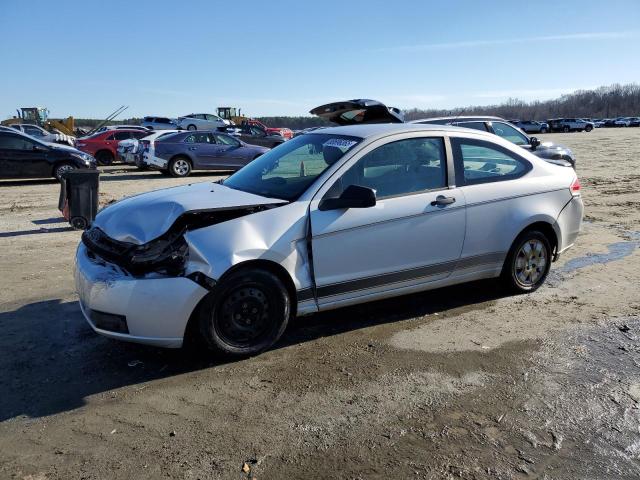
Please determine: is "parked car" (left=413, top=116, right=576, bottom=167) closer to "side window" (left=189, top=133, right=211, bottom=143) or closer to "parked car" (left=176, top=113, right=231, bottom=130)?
"side window" (left=189, top=133, right=211, bottom=143)

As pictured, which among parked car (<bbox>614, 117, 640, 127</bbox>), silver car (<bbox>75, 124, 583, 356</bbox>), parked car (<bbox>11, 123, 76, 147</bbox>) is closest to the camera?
silver car (<bbox>75, 124, 583, 356</bbox>)

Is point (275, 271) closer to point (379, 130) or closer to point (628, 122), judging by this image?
point (379, 130)

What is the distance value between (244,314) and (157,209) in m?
Result: 1.06

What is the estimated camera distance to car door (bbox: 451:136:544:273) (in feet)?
16.7

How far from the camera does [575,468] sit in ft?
9.61

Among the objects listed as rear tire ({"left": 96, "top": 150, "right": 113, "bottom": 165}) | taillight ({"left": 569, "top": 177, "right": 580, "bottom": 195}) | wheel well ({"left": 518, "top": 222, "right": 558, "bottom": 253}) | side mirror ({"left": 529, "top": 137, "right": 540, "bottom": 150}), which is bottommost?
wheel well ({"left": 518, "top": 222, "right": 558, "bottom": 253})

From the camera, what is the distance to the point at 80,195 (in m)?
8.80

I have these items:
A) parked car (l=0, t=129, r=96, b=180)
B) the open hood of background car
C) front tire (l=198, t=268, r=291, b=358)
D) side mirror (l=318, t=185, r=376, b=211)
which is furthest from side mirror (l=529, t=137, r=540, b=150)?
parked car (l=0, t=129, r=96, b=180)

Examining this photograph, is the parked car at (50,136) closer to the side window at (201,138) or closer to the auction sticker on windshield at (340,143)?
the side window at (201,138)

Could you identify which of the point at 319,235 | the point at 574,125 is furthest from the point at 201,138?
the point at 574,125

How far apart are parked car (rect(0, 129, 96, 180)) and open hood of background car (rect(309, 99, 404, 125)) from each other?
11147mm

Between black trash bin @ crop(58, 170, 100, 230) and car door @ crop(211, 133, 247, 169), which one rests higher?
car door @ crop(211, 133, 247, 169)

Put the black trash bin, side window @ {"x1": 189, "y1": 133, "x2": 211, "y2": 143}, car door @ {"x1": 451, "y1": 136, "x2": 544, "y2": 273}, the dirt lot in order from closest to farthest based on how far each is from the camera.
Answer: the dirt lot
car door @ {"x1": 451, "y1": 136, "x2": 544, "y2": 273}
the black trash bin
side window @ {"x1": 189, "y1": 133, "x2": 211, "y2": 143}

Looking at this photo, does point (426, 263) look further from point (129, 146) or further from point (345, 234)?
point (129, 146)
